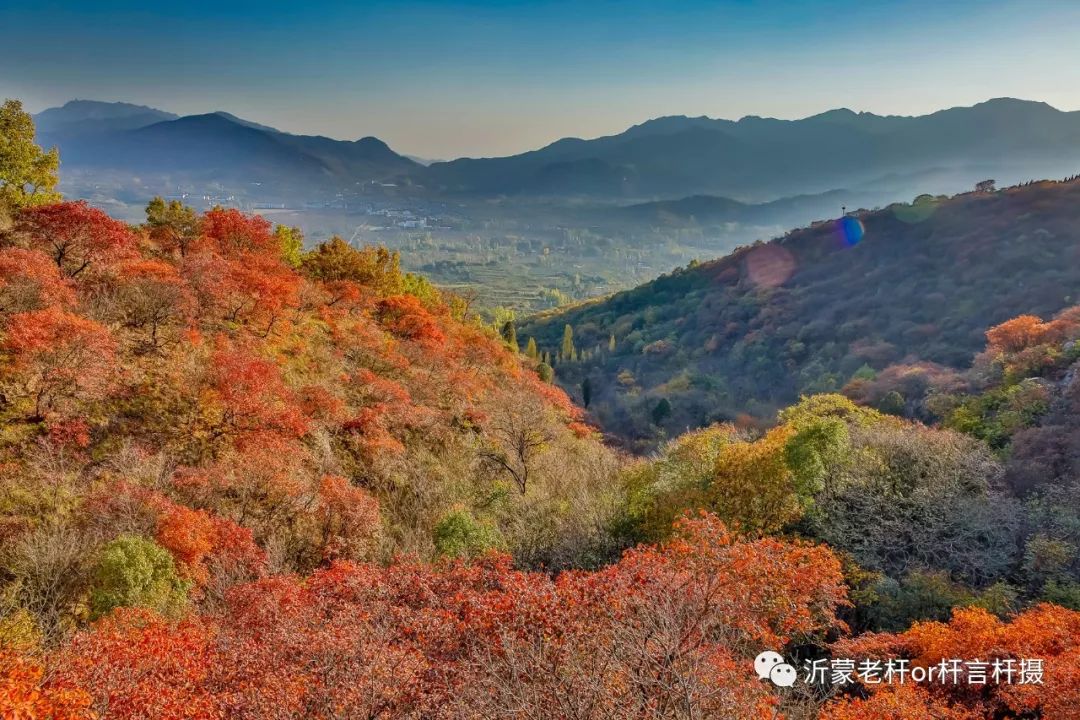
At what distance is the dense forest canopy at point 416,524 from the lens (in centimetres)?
1194

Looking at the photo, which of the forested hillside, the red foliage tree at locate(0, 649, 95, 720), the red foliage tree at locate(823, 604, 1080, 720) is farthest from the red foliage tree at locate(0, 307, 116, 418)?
the forested hillside

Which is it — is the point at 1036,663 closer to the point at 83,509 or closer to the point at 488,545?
the point at 488,545

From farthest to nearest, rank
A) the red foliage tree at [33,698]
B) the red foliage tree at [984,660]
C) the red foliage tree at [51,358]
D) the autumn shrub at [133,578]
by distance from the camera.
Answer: the red foliage tree at [51,358], the autumn shrub at [133,578], the red foliage tree at [984,660], the red foliage tree at [33,698]

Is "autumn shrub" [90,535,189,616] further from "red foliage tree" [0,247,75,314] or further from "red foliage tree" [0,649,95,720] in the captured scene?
"red foliage tree" [0,247,75,314]

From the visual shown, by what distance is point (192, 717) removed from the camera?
407 inches

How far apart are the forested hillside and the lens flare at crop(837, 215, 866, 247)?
42 centimetres

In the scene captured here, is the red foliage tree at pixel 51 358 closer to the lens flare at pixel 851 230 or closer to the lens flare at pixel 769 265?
the lens flare at pixel 769 265

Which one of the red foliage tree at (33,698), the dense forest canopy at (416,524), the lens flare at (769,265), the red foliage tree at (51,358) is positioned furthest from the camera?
the lens flare at (769,265)

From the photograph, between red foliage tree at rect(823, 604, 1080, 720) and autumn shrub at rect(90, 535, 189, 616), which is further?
autumn shrub at rect(90, 535, 189, 616)

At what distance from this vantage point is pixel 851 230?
4722 inches

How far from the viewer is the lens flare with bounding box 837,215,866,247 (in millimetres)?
116081

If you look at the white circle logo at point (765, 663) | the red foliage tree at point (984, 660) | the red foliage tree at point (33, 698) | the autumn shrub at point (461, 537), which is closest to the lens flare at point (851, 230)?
the red foliage tree at point (984, 660)

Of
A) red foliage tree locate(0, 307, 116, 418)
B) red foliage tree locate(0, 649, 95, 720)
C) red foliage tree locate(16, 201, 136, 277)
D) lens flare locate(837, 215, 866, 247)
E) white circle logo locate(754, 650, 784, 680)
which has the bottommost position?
white circle logo locate(754, 650, 784, 680)

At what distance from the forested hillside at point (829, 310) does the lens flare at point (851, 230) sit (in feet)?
1.38
